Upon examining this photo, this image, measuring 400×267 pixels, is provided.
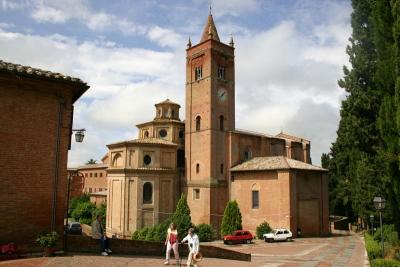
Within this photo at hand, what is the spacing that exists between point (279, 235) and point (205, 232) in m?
6.77

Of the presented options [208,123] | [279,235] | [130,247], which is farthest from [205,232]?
[130,247]

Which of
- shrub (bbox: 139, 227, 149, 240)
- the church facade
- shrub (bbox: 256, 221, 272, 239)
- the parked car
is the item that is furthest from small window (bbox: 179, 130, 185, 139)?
the parked car

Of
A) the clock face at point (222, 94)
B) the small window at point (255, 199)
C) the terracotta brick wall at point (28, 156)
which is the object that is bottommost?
the small window at point (255, 199)

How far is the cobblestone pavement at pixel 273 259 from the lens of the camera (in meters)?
10.7

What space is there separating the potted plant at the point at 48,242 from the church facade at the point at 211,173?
24.4m

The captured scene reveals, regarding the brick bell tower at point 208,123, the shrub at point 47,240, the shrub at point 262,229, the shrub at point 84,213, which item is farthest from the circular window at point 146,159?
the shrub at point 47,240

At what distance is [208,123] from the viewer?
36.6 metres

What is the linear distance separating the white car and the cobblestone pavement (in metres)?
0.70

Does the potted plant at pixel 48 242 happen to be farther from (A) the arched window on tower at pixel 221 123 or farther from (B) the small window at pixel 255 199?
(A) the arched window on tower at pixel 221 123

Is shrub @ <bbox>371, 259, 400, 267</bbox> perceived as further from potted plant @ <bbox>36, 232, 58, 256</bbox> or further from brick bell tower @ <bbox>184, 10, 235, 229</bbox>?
brick bell tower @ <bbox>184, 10, 235, 229</bbox>

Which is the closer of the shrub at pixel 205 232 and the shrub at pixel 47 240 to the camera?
the shrub at pixel 47 240

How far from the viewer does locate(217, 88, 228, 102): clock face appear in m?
38.1

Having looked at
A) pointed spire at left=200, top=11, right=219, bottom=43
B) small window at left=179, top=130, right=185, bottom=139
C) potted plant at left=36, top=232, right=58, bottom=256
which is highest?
pointed spire at left=200, top=11, right=219, bottom=43

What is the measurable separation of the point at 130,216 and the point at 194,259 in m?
25.4
